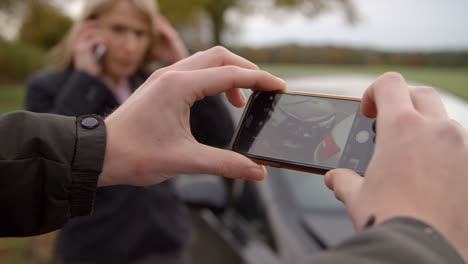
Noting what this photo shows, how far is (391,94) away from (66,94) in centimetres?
199

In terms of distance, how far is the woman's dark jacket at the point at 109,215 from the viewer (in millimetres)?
2336

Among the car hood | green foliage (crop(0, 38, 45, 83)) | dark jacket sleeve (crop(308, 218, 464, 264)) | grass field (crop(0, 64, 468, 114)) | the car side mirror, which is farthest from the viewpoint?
green foliage (crop(0, 38, 45, 83))

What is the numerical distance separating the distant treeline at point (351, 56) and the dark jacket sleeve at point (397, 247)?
198 inches

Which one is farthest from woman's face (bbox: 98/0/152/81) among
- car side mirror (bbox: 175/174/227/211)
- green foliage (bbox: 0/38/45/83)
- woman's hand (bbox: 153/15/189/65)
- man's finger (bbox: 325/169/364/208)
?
green foliage (bbox: 0/38/45/83)

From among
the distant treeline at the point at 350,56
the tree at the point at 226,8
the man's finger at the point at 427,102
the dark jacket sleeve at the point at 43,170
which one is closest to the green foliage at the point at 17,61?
the tree at the point at 226,8

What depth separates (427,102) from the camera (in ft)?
2.96

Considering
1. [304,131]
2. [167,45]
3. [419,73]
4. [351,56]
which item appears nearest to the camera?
[304,131]

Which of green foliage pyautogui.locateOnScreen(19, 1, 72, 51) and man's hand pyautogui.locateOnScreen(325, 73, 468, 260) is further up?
man's hand pyautogui.locateOnScreen(325, 73, 468, 260)

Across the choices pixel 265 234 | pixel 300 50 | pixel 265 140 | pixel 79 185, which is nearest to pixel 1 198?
pixel 79 185

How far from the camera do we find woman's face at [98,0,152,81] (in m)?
2.62

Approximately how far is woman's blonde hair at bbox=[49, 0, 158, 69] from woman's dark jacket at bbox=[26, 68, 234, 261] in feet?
1.01

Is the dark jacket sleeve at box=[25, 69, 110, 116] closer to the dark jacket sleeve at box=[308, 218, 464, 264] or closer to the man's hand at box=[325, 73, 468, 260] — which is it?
the man's hand at box=[325, 73, 468, 260]

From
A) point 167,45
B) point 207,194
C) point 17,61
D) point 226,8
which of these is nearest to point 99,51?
point 167,45

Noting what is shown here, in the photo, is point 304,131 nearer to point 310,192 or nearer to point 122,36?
point 310,192
